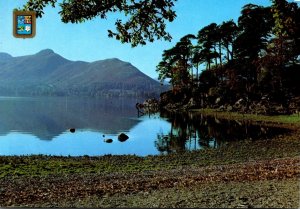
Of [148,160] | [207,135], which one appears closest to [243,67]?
[207,135]

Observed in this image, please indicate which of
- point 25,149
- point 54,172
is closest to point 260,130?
point 25,149

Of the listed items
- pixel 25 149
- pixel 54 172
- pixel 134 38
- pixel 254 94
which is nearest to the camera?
pixel 134 38

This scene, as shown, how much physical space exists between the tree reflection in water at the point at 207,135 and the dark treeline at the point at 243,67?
11628 mm

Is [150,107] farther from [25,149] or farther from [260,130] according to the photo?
[25,149]

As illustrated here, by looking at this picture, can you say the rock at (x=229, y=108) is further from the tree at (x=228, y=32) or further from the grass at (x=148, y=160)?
the grass at (x=148, y=160)

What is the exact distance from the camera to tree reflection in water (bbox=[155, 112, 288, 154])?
41.7 metres

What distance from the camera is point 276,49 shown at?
6488 cm

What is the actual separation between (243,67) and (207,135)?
2948 centimetres

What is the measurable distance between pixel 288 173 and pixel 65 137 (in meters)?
41.5

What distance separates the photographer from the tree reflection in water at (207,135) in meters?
41.7

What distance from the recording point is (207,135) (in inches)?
1969

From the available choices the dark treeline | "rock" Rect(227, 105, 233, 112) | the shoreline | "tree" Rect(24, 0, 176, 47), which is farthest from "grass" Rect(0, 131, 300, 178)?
"rock" Rect(227, 105, 233, 112)

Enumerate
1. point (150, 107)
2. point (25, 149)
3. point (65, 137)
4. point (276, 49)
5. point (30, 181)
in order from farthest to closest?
1. point (150, 107)
2. point (276, 49)
3. point (65, 137)
4. point (25, 149)
5. point (30, 181)

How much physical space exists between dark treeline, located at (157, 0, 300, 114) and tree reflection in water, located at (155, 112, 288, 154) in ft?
38.2
